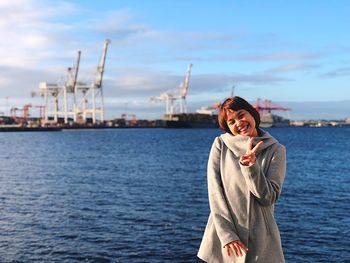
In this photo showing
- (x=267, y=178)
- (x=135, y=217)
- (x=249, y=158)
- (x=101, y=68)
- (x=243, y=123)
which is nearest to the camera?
(x=249, y=158)

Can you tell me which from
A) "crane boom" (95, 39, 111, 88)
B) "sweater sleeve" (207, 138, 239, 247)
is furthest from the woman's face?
"crane boom" (95, 39, 111, 88)

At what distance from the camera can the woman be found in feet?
8.73

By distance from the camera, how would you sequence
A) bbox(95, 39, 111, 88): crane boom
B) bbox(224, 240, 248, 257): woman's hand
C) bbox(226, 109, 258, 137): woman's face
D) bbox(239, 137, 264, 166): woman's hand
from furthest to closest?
bbox(95, 39, 111, 88): crane boom, bbox(226, 109, 258, 137): woman's face, bbox(224, 240, 248, 257): woman's hand, bbox(239, 137, 264, 166): woman's hand

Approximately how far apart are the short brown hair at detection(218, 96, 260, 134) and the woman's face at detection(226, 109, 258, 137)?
24mm

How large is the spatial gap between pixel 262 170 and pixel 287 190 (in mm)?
19639

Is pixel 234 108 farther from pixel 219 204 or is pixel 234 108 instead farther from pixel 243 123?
pixel 219 204

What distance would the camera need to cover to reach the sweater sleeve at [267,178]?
2.51 m

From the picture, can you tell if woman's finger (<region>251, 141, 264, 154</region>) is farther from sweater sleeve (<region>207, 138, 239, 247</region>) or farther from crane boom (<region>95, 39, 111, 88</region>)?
crane boom (<region>95, 39, 111, 88</region>)

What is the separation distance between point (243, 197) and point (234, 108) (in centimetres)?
53

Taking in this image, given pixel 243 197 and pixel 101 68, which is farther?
pixel 101 68

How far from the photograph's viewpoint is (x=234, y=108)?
2.80 m

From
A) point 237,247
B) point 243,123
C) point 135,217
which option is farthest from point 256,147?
point 135,217

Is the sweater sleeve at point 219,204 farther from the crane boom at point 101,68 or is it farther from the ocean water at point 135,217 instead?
the crane boom at point 101,68

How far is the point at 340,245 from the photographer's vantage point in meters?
11.6
